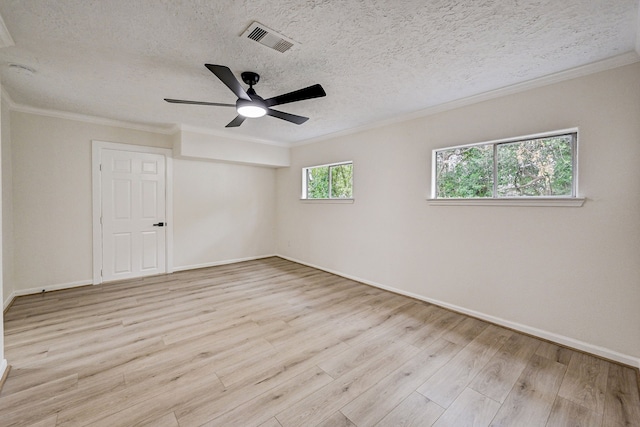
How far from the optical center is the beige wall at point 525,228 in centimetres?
218

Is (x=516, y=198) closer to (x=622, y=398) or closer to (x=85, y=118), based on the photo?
(x=622, y=398)

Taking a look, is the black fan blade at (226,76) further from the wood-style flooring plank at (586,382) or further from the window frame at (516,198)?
the wood-style flooring plank at (586,382)

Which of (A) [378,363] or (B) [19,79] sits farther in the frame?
(B) [19,79]

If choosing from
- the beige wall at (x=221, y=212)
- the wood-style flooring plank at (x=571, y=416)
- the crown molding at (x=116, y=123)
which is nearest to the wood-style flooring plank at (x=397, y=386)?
the wood-style flooring plank at (x=571, y=416)

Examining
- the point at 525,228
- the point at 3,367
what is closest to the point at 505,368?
the point at 525,228

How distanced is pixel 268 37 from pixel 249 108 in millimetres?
712

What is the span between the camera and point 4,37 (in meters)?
1.91

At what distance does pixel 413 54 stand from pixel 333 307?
111 inches

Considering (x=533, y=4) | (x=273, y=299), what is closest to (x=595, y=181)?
(x=533, y=4)

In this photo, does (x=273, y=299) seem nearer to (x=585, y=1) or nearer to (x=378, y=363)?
(x=378, y=363)

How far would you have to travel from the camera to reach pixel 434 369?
6.89 feet

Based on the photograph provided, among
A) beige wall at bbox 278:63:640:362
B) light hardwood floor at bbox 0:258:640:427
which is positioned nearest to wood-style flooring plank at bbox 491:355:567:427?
light hardwood floor at bbox 0:258:640:427

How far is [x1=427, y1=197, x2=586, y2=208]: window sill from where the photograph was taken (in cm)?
237

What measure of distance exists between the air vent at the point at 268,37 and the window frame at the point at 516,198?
223cm
